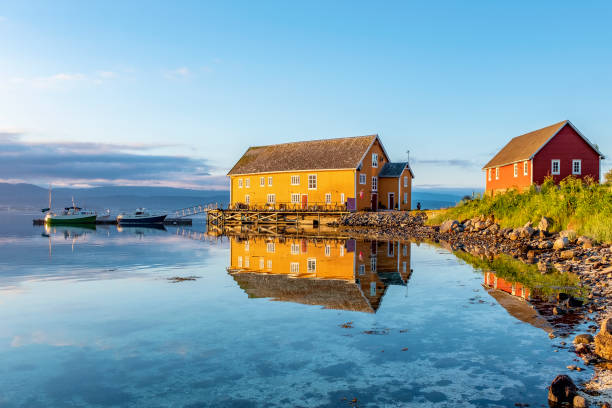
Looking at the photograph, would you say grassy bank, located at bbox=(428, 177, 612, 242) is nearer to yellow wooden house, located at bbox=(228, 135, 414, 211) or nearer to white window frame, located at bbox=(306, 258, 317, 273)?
white window frame, located at bbox=(306, 258, 317, 273)

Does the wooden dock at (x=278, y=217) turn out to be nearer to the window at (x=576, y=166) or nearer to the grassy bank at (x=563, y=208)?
the grassy bank at (x=563, y=208)

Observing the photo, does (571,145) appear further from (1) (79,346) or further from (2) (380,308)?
(1) (79,346)

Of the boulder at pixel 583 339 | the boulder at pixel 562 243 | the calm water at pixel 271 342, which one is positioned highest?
the boulder at pixel 562 243

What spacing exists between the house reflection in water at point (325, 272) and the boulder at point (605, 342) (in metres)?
4.53

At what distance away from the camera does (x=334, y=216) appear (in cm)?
4656

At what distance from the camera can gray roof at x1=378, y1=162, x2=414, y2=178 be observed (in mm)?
49513

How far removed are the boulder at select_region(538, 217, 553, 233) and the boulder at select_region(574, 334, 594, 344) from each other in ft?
57.5

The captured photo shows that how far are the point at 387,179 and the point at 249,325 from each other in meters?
42.0

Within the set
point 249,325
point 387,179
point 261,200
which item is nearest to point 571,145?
point 387,179

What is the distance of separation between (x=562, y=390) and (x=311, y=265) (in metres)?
13.1

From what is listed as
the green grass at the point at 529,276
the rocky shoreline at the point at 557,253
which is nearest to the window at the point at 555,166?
the rocky shoreline at the point at 557,253

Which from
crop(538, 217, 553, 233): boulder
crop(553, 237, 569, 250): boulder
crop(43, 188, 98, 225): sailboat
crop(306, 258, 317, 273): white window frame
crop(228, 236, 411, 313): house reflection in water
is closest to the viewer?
crop(228, 236, 411, 313): house reflection in water

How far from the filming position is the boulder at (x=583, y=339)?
7.61m

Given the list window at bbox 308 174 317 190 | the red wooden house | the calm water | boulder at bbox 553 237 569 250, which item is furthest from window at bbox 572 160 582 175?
the calm water
